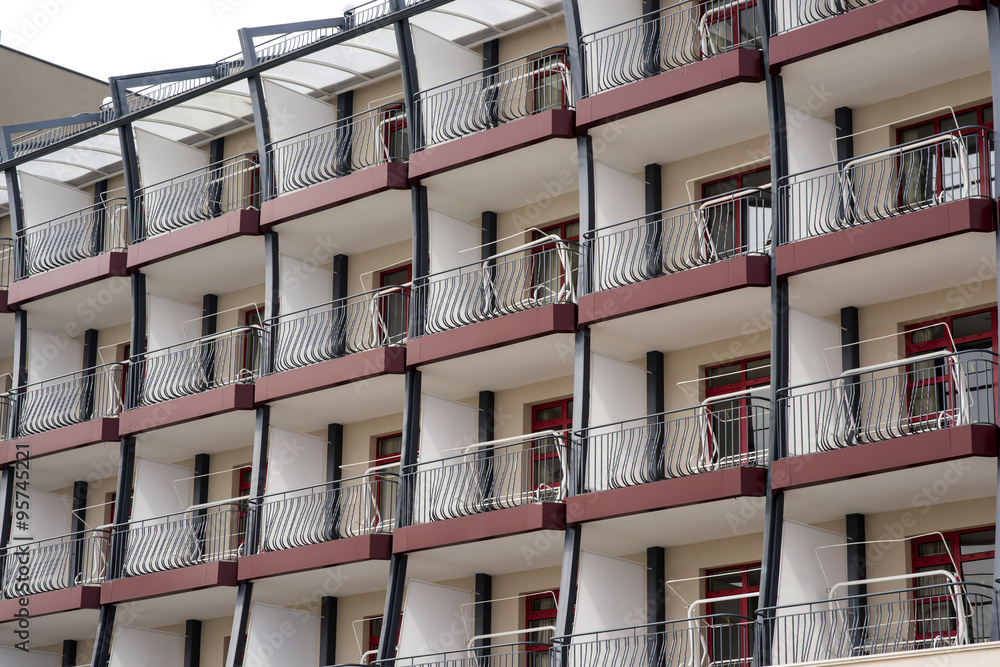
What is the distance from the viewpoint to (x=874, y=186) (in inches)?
883

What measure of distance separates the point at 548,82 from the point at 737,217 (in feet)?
16.3

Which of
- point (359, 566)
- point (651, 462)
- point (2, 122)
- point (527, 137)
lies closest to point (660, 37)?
point (527, 137)

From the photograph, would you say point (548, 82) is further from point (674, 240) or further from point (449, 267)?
point (674, 240)

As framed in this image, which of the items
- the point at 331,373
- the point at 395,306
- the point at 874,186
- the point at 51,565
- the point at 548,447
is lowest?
the point at 51,565

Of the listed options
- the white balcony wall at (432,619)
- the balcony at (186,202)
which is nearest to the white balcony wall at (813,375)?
the white balcony wall at (432,619)

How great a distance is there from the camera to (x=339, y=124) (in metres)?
30.6

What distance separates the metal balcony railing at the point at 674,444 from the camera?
2298 centimetres

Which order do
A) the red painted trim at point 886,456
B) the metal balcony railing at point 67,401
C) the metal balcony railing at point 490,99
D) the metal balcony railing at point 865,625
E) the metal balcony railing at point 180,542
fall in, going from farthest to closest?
the metal balcony railing at point 67,401 → the metal balcony railing at point 180,542 → the metal balcony railing at point 490,99 → the metal balcony railing at point 865,625 → the red painted trim at point 886,456

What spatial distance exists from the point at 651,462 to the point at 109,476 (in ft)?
51.4

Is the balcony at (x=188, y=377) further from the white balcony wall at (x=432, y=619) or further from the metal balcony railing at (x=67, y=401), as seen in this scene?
the white balcony wall at (x=432, y=619)

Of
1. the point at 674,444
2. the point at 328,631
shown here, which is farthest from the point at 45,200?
the point at 674,444

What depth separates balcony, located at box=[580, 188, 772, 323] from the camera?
22891 millimetres

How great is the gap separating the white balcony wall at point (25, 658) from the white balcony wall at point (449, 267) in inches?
536

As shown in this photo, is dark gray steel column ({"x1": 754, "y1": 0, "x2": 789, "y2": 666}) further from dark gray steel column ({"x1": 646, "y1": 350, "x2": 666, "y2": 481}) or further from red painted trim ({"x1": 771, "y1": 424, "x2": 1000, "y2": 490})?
dark gray steel column ({"x1": 646, "y1": 350, "x2": 666, "y2": 481})
